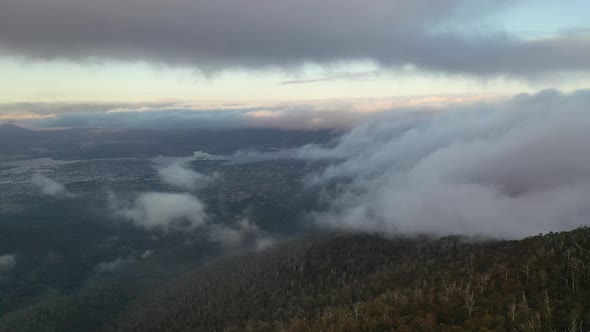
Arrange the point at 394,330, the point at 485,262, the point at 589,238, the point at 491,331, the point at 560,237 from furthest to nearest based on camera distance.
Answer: the point at 485,262, the point at 560,237, the point at 589,238, the point at 394,330, the point at 491,331

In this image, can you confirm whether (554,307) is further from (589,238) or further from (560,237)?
(560,237)

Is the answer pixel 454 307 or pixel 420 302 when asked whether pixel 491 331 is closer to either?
pixel 454 307

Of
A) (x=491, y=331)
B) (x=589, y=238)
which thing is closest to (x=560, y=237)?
(x=589, y=238)

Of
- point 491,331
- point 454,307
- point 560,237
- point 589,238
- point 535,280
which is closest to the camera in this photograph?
point 491,331

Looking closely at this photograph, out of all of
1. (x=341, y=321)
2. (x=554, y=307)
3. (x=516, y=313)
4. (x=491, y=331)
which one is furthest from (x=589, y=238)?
(x=341, y=321)

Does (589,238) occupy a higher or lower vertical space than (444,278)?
higher

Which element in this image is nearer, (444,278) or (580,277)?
(580,277)

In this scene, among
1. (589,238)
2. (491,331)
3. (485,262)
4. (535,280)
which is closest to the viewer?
(491,331)

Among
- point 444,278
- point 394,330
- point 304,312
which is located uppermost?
point 394,330

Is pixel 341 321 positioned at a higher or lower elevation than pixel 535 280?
lower
